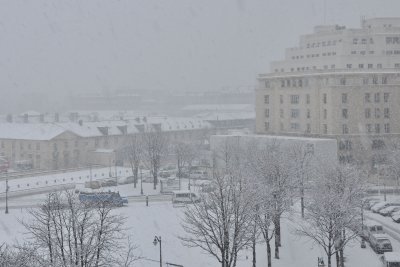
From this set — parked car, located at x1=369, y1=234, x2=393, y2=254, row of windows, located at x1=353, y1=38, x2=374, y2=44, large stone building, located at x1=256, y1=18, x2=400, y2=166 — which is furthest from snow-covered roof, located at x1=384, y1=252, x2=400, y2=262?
row of windows, located at x1=353, y1=38, x2=374, y2=44

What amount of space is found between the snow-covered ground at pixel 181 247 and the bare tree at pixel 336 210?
1096 millimetres

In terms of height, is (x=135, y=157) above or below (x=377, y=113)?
below

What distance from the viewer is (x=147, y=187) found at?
50.2 meters

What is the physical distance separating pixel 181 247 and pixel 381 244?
961 centimetres

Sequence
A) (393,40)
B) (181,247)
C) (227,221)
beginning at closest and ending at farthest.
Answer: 1. (227,221)
2. (181,247)
3. (393,40)

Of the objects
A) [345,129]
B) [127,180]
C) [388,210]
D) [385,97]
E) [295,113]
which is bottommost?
[388,210]

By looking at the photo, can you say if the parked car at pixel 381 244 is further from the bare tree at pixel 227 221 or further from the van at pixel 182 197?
the van at pixel 182 197

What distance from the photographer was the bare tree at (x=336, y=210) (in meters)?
25.9

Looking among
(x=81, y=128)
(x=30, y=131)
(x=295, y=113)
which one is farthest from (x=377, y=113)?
(x=30, y=131)

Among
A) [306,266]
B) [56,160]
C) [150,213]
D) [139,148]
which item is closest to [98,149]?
[56,160]

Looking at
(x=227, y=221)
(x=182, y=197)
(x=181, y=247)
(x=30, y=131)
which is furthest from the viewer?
(x=30, y=131)

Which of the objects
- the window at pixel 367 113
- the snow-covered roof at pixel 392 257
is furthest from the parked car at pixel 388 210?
the window at pixel 367 113

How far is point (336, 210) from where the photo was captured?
26078mm

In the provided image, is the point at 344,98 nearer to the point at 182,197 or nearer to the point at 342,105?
the point at 342,105
